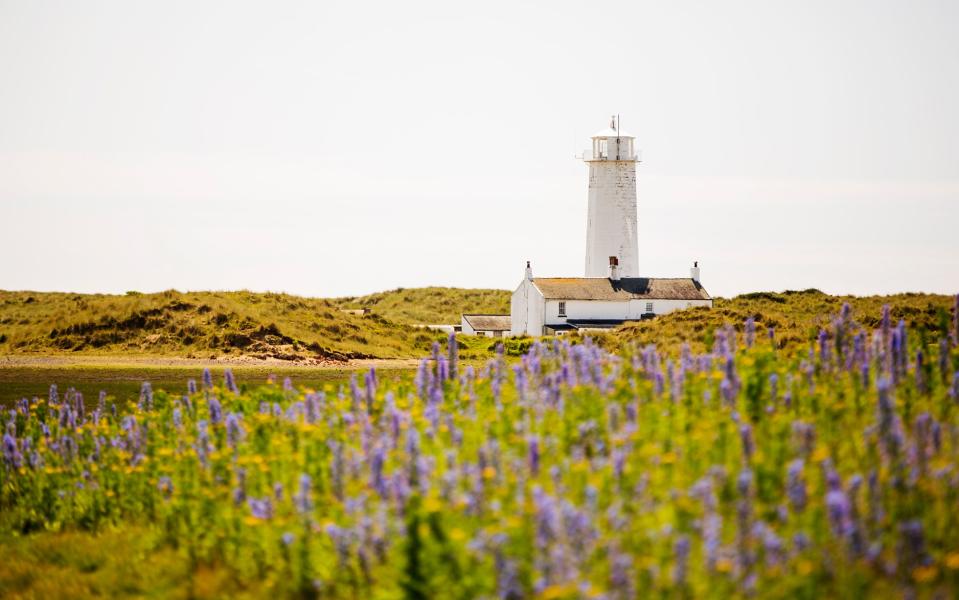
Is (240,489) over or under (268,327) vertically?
under

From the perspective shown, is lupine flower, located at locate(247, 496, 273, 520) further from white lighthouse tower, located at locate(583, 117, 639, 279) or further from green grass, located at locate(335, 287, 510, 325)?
green grass, located at locate(335, 287, 510, 325)

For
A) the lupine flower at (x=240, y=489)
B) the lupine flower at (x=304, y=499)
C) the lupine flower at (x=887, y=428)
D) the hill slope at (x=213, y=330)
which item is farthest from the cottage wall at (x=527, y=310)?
the lupine flower at (x=887, y=428)

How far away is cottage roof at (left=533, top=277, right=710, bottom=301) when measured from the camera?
6756cm

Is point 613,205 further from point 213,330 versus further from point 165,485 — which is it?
point 165,485

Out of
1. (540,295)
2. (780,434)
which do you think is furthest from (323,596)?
(540,295)

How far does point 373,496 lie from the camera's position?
346 inches

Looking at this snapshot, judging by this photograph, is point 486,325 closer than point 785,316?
No

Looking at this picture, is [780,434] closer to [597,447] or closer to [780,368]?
[597,447]

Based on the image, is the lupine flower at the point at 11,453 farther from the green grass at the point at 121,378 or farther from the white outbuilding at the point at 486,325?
the white outbuilding at the point at 486,325

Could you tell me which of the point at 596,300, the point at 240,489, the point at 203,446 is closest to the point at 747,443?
the point at 240,489

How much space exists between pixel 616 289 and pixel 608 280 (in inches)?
44.8

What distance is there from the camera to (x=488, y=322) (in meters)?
78.4

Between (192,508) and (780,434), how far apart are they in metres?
6.08

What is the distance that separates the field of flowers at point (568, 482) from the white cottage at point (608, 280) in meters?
53.2
